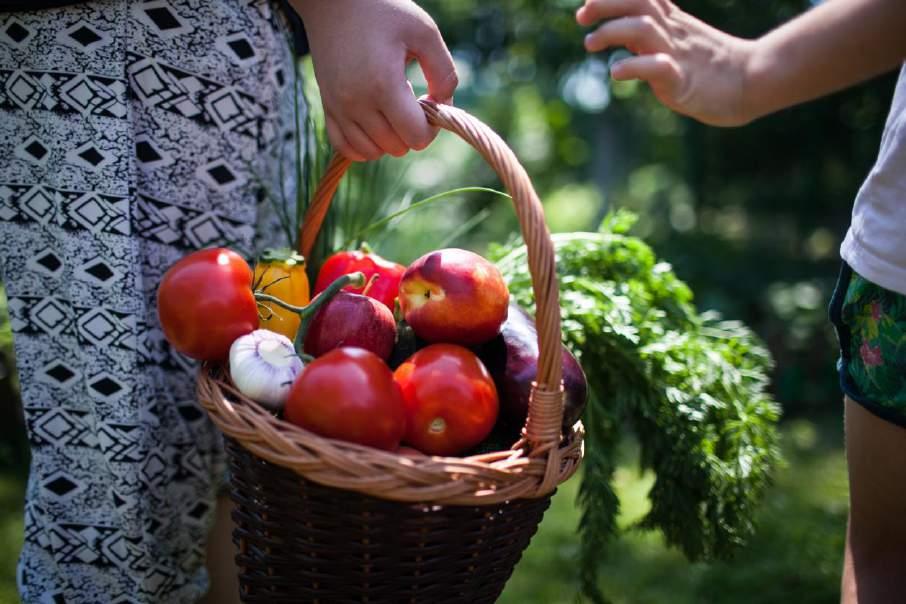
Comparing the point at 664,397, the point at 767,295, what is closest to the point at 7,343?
the point at 664,397

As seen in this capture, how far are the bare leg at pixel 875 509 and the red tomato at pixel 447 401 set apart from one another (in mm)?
607

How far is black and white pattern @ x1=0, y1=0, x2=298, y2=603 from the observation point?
4.05 feet

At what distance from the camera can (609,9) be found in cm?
123

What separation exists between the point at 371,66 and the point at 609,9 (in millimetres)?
412

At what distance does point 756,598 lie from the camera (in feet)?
6.36

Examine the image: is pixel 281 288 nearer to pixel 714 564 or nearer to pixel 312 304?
pixel 312 304

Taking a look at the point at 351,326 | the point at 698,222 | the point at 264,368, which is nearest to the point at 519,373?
the point at 351,326

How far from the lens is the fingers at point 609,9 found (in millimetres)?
1222

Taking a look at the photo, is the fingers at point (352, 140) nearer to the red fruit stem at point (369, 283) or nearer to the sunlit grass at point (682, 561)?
the red fruit stem at point (369, 283)

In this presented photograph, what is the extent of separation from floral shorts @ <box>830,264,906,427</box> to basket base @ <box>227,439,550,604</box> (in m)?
0.54

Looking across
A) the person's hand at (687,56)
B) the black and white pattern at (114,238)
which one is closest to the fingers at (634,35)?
the person's hand at (687,56)

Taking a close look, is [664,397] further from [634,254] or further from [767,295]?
[767,295]

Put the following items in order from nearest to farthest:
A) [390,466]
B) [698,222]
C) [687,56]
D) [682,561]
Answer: [390,466]
[687,56]
[682,561]
[698,222]

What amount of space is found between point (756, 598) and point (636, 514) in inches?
18.7
